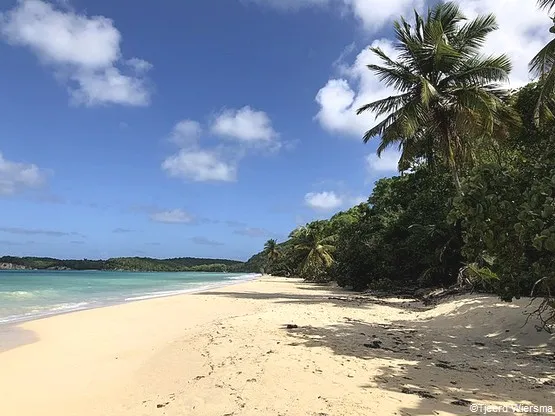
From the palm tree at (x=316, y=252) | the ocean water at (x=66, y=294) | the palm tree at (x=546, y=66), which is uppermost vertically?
the palm tree at (x=546, y=66)

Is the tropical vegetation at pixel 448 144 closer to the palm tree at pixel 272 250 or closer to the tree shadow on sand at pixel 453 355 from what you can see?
the tree shadow on sand at pixel 453 355

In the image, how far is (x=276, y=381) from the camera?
17.3 ft

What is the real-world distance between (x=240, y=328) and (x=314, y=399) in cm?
543

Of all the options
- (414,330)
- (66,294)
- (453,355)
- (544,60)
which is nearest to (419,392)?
(453,355)

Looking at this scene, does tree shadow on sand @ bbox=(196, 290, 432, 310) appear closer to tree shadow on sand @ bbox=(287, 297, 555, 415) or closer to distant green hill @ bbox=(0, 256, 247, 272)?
tree shadow on sand @ bbox=(287, 297, 555, 415)

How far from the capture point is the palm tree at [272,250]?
81.4 metres

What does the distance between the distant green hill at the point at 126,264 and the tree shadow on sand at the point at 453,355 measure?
157 meters

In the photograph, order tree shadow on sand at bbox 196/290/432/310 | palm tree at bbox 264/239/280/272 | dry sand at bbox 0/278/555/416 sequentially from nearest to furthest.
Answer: dry sand at bbox 0/278/555/416 < tree shadow on sand at bbox 196/290/432/310 < palm tree at bbox 264/239/280/272

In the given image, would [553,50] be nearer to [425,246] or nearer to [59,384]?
[425,246]

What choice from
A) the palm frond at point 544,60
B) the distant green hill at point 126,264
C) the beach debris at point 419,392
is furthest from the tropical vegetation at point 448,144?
the distant green hill at point 126,264

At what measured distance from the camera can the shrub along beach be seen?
16.3ft

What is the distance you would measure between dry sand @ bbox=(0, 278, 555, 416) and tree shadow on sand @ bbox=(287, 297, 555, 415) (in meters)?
0.02

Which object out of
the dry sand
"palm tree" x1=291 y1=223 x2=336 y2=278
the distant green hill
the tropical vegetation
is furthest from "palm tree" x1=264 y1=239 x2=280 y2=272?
the distant green hill

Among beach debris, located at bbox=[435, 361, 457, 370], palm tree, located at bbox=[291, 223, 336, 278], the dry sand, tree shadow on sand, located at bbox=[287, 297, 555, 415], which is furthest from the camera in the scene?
palm tree, located at bbox=[291, 223, 336, 278]
